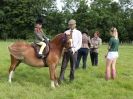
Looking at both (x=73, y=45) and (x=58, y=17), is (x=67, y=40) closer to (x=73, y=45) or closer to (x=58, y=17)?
(x=73, y=45)

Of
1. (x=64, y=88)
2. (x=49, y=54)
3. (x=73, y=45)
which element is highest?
(x=73, y=45)

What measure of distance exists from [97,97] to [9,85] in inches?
121

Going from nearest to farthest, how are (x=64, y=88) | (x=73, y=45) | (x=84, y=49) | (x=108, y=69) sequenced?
(x=64, y=88) → (x=73, y=45) → (x=108, y=69) → (x=84, y=49)

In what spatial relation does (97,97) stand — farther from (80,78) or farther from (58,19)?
(58,19)

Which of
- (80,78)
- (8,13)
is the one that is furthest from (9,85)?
(8,13)

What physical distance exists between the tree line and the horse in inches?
1974

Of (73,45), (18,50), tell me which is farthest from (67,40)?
(18,50)

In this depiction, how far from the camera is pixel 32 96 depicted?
32.1 ft

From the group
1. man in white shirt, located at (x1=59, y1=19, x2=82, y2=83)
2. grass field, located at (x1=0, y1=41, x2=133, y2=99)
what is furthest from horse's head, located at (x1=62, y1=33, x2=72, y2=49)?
grass field, located at (x1=0, y1=41, x2=133, y2=99)

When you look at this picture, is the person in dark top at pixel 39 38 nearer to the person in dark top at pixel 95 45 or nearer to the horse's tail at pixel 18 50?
the horse's tail at pixel 18 50

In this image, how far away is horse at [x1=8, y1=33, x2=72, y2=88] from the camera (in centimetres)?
1159

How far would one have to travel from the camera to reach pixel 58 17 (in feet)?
232

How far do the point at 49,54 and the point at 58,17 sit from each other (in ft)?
195

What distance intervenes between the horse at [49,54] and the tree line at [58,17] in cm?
5014
